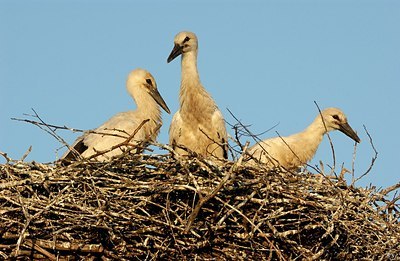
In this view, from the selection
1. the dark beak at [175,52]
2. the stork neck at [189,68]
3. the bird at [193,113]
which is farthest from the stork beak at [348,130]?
the dark beak at [175,52]

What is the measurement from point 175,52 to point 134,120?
0.68 m

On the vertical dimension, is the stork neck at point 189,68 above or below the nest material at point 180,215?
above

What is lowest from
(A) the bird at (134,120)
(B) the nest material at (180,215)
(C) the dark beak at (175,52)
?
(B) the nest material at (180,215)

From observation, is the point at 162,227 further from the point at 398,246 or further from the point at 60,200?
the point at 398,246

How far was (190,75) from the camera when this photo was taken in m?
8.75

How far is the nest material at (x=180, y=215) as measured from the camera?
6.32 metres

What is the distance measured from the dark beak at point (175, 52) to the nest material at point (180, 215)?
207 cm

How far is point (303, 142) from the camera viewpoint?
30.0 feet

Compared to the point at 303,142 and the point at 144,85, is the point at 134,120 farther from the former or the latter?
the point at 303,142

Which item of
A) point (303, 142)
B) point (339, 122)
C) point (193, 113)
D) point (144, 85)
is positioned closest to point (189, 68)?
point (193, 113)

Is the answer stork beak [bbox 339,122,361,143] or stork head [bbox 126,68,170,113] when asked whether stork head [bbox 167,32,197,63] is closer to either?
stork head [bbox 126,68,170,113]

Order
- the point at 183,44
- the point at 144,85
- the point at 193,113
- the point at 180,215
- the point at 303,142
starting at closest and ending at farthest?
the point at 180,215
the point at 193,113
the point at 183,44
the point at 303,142
the point at 144,85

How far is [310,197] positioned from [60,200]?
1605 mm

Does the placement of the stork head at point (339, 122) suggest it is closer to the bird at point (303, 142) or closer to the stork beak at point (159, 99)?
the bird at point (303, 142)
